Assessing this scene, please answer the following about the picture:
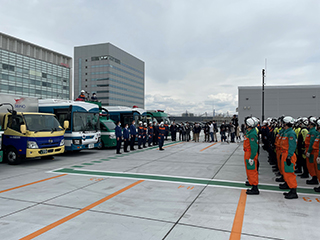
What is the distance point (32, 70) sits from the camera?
71.1 metres

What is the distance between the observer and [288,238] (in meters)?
3.61

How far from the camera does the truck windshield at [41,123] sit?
1019cm

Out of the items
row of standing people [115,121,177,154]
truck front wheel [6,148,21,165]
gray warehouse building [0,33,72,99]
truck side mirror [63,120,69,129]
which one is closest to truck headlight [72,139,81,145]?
truck side mirror [63,120,69,129]

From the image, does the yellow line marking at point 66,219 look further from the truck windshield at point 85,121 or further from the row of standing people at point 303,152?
the truck windshield at point 85,121

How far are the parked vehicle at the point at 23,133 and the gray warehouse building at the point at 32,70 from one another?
60562mm

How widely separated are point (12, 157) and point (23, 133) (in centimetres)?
124

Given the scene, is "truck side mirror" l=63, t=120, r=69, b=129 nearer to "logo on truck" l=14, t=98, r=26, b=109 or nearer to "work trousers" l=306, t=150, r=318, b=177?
"logo on truck" l=14, t=98, r=26, b=109

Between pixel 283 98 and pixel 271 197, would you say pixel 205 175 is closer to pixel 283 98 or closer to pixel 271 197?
pixel 271 197

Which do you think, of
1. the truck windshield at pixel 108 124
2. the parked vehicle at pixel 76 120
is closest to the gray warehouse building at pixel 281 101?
the truck windshield at pixel 108 124

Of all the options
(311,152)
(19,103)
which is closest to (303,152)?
(311,152)

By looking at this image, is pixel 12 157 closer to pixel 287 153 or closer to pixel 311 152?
pixel 287 153

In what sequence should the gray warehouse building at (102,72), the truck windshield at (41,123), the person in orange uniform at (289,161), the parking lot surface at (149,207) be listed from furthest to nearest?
the gray warehouse building at (102,72), the truck windshield at (41,123), the person in orange uniform at (289,161), the parking lot surface at (149,207)

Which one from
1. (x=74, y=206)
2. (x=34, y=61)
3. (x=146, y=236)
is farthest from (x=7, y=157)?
(x=34, y=61)

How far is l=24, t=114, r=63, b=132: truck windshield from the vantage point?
1019cm
